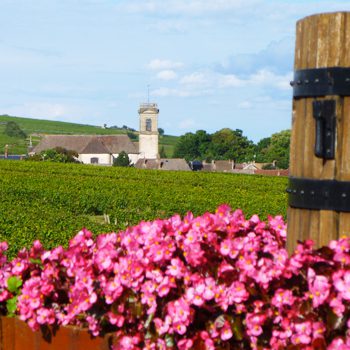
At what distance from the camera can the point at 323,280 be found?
4035mm

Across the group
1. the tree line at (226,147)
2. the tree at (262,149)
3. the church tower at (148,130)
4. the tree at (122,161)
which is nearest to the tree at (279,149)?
the tree line at (226,147)

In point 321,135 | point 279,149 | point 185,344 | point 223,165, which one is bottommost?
point 223,165

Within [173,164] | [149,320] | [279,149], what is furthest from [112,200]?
[279,149]

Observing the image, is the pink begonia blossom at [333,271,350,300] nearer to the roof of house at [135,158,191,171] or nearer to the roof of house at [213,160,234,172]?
the roof of house at [135,158,191,171]

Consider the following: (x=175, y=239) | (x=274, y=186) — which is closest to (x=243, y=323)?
(x=175, y=239)

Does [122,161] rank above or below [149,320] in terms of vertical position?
below

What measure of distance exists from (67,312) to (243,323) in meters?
1.11

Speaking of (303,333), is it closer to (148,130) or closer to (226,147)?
(226,147)

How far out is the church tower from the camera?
15388cm

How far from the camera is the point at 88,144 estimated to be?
13888 cm

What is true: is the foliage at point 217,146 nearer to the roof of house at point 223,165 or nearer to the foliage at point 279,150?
the foliage at point 279,150

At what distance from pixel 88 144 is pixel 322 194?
135m

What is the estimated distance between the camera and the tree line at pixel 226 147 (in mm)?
140900

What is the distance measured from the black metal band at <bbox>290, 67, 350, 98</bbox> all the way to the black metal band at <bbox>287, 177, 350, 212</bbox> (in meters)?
0.51
